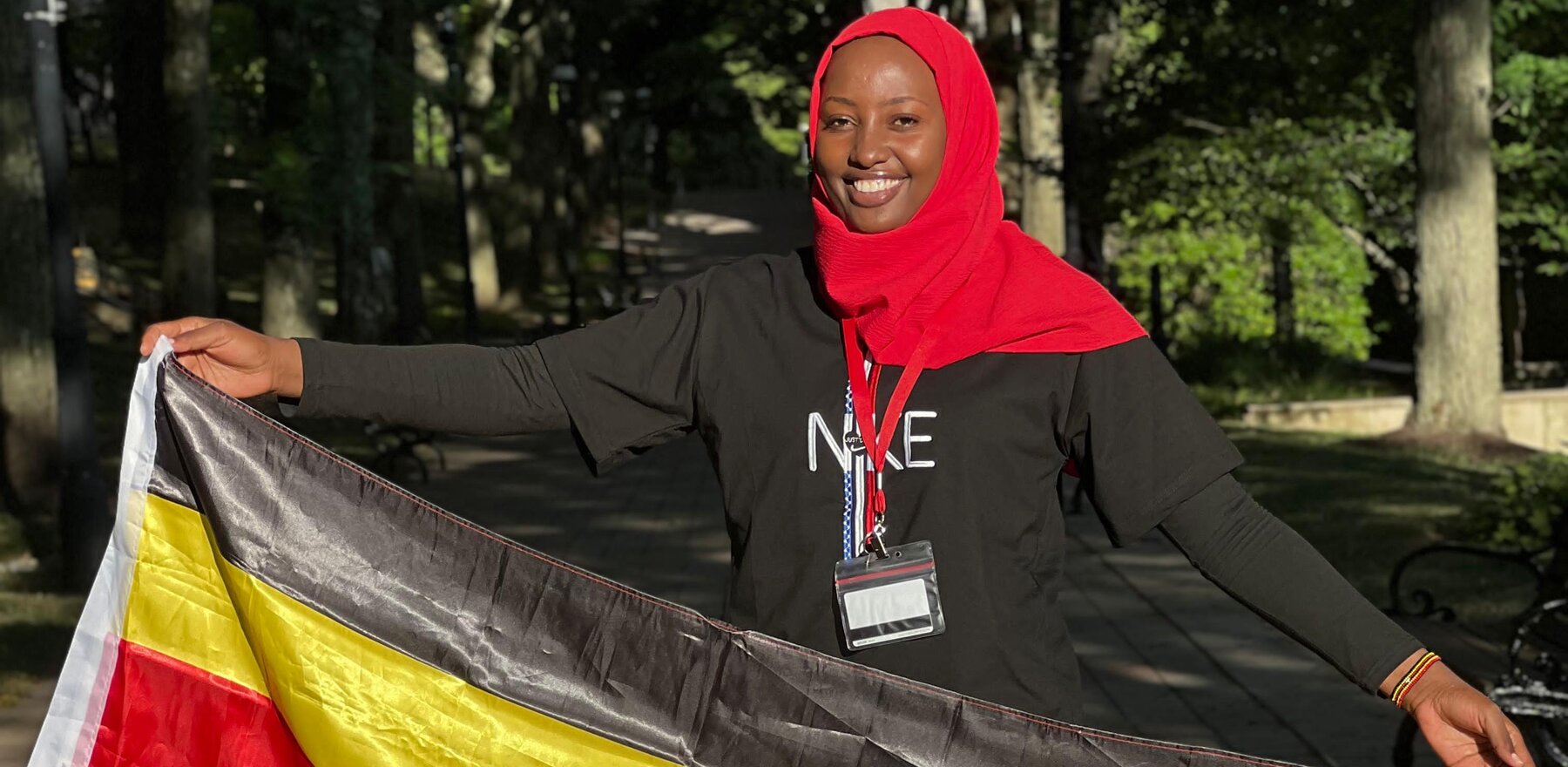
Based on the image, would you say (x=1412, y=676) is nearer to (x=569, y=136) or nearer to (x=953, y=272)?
(x=953, y=272)

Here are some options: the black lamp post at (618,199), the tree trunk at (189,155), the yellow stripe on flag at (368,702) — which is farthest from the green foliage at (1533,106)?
the yellow stripe on flag at (368,702)

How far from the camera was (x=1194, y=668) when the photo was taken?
9727 millimetres

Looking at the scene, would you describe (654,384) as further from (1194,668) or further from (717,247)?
(717,247)

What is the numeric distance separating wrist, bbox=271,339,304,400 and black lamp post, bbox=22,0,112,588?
30.8 feet

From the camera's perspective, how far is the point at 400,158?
27.8 metres

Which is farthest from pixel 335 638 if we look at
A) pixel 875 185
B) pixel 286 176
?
pixel 286 176

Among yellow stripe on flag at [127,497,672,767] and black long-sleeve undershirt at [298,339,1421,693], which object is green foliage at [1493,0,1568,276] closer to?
black long-sleeve undershirt at [298,339,1421,693]

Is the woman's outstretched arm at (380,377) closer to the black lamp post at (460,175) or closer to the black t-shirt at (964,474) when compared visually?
the black t-shirt at (964,474)

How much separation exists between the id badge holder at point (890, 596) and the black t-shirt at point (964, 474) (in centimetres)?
2

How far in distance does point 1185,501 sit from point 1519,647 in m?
5.16

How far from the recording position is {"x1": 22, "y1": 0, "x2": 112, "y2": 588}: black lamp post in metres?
12.2

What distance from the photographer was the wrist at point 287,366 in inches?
134

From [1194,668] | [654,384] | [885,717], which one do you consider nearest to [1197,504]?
[885,717]

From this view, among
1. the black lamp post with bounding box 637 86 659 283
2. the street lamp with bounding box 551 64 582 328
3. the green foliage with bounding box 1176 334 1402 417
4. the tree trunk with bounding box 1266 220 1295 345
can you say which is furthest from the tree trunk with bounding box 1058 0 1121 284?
the black lamp post with bounding box 637 86 659 283
